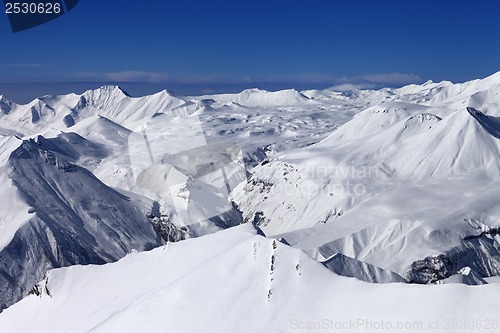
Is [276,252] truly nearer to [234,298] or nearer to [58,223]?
[234,298]

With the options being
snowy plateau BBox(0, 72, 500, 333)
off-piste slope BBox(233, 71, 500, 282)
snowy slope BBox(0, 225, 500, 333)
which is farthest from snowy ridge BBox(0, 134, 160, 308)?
snowy slope BBox(0, 225, 500, 333)

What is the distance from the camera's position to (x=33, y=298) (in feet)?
251

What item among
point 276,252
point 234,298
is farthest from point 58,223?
point 276,252

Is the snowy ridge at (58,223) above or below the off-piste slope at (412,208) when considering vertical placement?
below

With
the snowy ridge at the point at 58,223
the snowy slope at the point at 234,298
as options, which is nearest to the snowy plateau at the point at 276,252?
the snowy slope at the point at 234,298

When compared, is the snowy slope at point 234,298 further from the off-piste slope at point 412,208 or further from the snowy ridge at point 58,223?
the snowy ridge at point 58,223

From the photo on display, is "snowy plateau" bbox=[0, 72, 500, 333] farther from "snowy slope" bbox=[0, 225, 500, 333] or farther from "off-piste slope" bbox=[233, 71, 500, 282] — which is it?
"off-piste slope" bbox=[233, 71, 500, 282]

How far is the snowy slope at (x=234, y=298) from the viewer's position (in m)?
40.7

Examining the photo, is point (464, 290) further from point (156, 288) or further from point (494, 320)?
point (156, 288)

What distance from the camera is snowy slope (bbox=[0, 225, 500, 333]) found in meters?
40.7

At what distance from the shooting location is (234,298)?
2004 inches

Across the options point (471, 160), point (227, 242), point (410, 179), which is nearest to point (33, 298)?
point (227, 242)

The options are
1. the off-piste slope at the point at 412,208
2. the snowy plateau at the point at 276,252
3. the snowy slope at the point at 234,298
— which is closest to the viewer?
the snowy slope at the point at 234,298

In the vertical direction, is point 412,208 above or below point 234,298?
below
